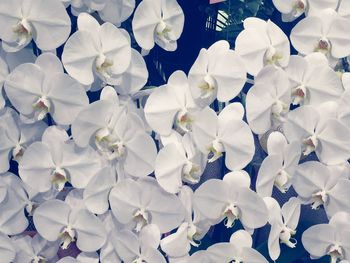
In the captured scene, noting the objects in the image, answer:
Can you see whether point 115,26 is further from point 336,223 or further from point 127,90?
point 336,223

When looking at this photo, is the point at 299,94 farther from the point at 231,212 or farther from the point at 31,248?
the point at 31,248

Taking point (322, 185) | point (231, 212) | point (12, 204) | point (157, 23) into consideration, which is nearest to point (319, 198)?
point (322, 185)

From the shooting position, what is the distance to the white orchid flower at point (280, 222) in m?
0.83

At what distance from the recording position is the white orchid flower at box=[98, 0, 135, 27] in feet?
2.62

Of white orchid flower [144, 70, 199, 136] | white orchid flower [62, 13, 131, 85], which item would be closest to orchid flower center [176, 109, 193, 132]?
white orchid flower [144, 70, 199, 136]

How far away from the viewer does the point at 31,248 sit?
0.89 metres

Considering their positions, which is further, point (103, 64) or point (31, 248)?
point (31, 248)

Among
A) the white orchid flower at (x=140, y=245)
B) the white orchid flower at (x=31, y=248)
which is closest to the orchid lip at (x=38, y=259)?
the white orchid flower at (x=31, y=248)

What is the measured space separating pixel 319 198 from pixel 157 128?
278 millimetres

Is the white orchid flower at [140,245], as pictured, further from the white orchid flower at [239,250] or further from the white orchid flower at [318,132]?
the white orchid flower at [318,132]

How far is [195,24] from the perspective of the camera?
95cm

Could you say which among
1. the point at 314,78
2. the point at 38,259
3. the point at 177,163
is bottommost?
the point at 38,259

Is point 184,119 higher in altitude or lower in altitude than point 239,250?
higher

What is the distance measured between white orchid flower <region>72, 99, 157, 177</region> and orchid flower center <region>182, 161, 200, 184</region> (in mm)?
48
